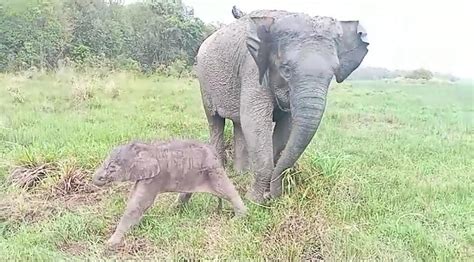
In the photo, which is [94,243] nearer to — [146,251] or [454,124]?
[146,251]

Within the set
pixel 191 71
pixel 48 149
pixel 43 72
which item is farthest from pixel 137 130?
pixel 191 71

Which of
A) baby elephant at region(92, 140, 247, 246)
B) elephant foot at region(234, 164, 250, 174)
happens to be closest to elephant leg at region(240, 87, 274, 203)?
baby elephant at region(92, 140, 247, 246)

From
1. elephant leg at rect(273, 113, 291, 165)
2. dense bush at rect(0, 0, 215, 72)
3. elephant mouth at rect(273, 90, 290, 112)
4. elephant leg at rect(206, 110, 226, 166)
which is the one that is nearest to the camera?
elephant mouth at rect(273, 90, 290, 112)

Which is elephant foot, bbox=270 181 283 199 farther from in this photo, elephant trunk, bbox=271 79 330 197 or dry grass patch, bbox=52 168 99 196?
dry grass patch, bbox=52 168 99 196

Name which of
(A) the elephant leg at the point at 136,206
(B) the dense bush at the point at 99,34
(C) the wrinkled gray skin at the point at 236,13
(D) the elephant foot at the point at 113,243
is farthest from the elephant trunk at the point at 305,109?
(B) the dense bush at the point at 99,34

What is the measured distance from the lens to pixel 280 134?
4789 millimetres

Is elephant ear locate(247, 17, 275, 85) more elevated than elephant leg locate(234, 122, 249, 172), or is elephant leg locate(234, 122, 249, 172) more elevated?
elephant ear locate(247, 17, 275, 85)

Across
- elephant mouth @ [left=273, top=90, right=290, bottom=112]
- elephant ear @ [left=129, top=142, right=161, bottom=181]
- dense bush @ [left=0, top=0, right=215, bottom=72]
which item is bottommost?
dense bush @ [left=0, top=0, right=215, bottom=72]

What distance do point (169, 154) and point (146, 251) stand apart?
1.89ft

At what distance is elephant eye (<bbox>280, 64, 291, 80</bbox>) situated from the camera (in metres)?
3.89

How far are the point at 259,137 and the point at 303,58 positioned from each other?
72cm

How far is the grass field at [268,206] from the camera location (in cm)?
345

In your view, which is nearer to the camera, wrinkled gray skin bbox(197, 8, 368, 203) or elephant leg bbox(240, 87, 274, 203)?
wrinkled gray skin bbox(197, 8, 368, 203)

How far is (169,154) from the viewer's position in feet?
12.2
